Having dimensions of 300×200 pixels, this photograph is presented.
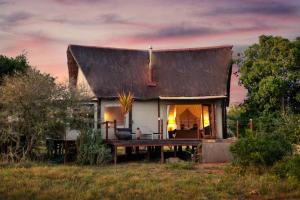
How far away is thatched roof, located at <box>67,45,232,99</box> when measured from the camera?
24797 mm

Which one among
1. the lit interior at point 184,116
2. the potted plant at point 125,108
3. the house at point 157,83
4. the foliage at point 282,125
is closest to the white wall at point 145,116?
the house at point 157,83

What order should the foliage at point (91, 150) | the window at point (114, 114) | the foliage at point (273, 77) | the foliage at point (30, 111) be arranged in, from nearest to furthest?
the foliage at point (30, 111) → the foliage at point (91, 150) → the window at point (114, 114) → the foliage at point (273, 77)

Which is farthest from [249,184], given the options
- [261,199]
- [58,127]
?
[58,127]

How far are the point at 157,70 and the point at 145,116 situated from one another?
8.66 ft

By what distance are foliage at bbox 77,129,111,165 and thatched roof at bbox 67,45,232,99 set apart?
10.9 feet

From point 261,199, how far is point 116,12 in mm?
10900

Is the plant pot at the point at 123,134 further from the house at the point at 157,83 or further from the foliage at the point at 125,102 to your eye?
the foliage at the point at 125,102

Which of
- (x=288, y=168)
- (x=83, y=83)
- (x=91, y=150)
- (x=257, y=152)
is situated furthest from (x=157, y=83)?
(x=288, y=168)

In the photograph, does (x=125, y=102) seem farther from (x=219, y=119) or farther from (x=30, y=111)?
(x=219, y=119)

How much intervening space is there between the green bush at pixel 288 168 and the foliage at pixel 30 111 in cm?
890

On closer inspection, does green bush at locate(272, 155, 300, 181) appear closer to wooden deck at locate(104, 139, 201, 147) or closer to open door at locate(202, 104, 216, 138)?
wooden deck at locate(104, 139, 201, 147)

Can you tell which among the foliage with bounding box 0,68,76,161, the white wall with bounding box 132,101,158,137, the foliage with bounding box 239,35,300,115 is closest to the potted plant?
the white wall with bounding box 132,101,158,137

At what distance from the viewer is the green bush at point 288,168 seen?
16.1 meters

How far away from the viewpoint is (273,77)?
26969mm
